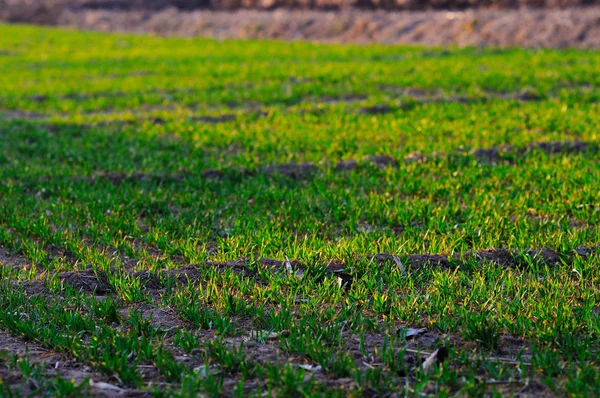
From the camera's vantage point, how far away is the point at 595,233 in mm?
4340

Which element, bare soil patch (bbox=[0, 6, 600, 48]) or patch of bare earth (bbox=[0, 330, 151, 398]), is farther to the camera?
bare soil patch (bbox=[0, 6, 600, 48])

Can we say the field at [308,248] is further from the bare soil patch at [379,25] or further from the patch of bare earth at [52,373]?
the bare soil patch at [379,25]

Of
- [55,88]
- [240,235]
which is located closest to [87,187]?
[240,235]

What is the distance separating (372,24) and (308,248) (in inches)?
708

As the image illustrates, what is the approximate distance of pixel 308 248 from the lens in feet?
13.8

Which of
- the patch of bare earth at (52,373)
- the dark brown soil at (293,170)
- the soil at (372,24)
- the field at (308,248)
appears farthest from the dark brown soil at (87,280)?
the soil at (372,24)

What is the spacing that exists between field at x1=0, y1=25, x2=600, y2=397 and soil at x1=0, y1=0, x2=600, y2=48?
25.9ft

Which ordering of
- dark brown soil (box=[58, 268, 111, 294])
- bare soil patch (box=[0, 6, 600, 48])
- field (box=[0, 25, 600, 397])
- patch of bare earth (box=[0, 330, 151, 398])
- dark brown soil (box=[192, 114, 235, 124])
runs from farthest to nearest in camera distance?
bare soil patch (box=[0, 6, 600, 48]) < dark brown soil (box=[192, 114, 235, 124]) < dark brown soil (box=[58, 268, 111, 294]) < field (box=[0, 25, 600, 397]) < patch of bare earth (box=[0, 330, 151, 398])

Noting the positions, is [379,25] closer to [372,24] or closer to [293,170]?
[372,24]

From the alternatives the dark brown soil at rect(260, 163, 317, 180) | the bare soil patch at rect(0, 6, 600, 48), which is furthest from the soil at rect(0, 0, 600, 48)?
the dark brown soil at rect(260, 163, 317, 180)

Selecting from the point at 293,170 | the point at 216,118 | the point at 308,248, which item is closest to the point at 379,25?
the point at 216,118

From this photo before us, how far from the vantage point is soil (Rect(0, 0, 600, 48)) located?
16797mm

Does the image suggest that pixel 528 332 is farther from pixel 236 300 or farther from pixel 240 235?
pixel 240 235

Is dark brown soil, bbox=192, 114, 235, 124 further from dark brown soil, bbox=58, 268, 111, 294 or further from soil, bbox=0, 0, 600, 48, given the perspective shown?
soil, bbox=0, 0, 600, 48
